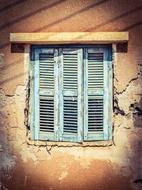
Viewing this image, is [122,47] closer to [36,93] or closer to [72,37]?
[72,37]

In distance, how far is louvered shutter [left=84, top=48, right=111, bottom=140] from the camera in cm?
505

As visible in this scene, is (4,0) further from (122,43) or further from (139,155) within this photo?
(139,155)

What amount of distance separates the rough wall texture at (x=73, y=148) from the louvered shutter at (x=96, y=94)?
5.4 inches

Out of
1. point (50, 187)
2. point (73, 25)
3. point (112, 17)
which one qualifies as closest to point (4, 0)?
point (73, 25)

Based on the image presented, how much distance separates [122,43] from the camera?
494 centimetres

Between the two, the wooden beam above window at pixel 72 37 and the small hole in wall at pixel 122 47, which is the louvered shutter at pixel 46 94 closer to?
the wooden beam above window at pixel 72 37

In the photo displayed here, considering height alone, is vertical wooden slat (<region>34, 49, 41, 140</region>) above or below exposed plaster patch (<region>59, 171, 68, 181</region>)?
above

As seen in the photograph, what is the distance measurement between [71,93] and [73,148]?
0.67m

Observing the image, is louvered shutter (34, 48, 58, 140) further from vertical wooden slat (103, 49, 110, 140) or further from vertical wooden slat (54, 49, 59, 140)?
vertical wooden slat (103, 49, 110, 140)

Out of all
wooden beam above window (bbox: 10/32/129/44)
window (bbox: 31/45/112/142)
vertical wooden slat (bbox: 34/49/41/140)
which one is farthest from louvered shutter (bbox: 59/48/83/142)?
vertical wooden slat (bbox: 34/49/41/140)

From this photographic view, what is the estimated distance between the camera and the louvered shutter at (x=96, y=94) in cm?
505

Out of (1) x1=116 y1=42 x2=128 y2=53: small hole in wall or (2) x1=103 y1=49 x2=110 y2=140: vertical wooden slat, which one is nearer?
(1) x1=116 y1=42 x2=128 y2=53: small hole in wall

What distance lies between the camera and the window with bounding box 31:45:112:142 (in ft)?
16.6

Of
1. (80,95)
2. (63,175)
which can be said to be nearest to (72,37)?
(80,95)
